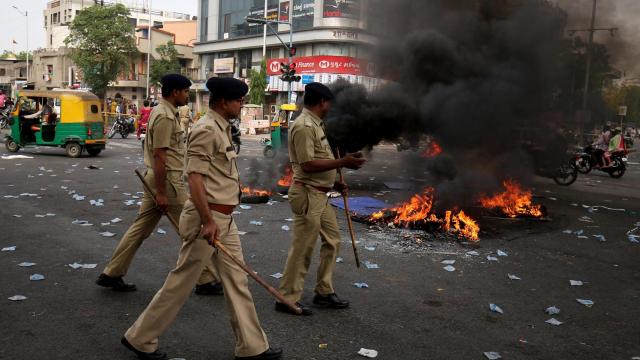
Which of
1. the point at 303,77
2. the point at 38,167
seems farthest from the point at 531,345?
the point at 303,77

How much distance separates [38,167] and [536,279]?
12.7m

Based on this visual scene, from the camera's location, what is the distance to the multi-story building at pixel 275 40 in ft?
127

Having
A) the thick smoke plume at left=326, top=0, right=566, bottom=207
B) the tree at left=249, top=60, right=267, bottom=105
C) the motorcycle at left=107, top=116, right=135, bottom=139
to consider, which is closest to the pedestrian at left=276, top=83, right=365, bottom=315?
the thick smoke plume at left=326, top=0, right=566, bottom=207

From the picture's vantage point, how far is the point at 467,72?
362 inches

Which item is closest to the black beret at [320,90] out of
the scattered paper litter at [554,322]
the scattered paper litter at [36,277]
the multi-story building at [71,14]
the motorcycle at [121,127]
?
the scattered paper litter at [554,322]

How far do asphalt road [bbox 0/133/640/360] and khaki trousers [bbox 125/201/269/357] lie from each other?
0.29 meters

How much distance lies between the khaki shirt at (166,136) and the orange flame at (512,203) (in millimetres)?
5801

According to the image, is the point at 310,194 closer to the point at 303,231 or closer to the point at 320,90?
the point at 303,231

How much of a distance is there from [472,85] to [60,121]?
1288 cm

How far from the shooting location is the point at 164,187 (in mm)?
4555

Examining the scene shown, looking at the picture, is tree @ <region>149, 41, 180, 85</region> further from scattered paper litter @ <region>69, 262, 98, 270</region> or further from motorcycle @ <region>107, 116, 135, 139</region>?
scattered paper litter @ <region>69, 262, 98, 270</region>

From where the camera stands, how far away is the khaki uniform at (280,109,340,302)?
4336 mm

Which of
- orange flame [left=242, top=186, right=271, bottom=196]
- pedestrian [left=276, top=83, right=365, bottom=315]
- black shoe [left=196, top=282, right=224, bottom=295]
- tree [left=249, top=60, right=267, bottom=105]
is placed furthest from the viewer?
tree [left=249, top=60, right=267, bottom=105]

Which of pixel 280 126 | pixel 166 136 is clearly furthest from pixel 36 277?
pixel 280 126
